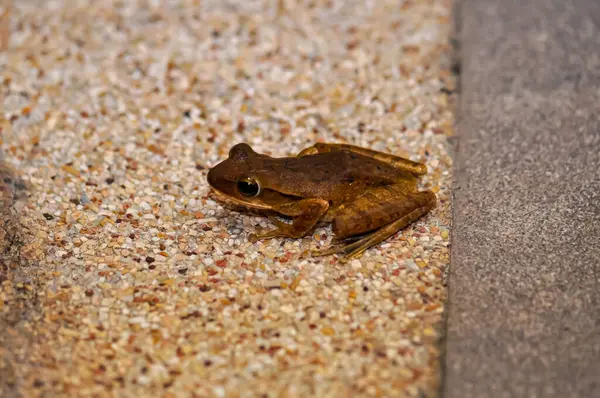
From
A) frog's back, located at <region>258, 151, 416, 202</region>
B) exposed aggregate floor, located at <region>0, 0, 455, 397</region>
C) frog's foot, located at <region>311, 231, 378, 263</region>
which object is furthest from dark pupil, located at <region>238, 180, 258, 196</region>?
frog's foot, located at <region>311, 231, 378, 263</region>

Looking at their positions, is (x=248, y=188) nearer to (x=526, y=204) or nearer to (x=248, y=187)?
(x=248, y=187)

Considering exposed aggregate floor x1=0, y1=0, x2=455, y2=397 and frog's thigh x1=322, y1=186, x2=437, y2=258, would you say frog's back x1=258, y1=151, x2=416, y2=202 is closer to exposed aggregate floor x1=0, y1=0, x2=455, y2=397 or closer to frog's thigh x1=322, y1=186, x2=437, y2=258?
frog's thigh x1=322, y1=186, x2=437, y2=258

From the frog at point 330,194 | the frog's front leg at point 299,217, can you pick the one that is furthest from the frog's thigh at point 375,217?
the frog's front leg at point 299,217

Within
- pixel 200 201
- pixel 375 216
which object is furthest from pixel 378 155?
pixel 200 201

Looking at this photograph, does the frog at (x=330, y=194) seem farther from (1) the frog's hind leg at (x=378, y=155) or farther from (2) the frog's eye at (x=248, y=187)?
(1) the frog's hind leg at (x=378, y=155)

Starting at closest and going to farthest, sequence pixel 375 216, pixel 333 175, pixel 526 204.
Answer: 1. pixel 375 216
2. pixel 333 175
3. pixel 526 204

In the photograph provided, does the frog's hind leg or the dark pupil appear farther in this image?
the frog's hind leg

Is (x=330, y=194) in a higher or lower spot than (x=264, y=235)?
higher
